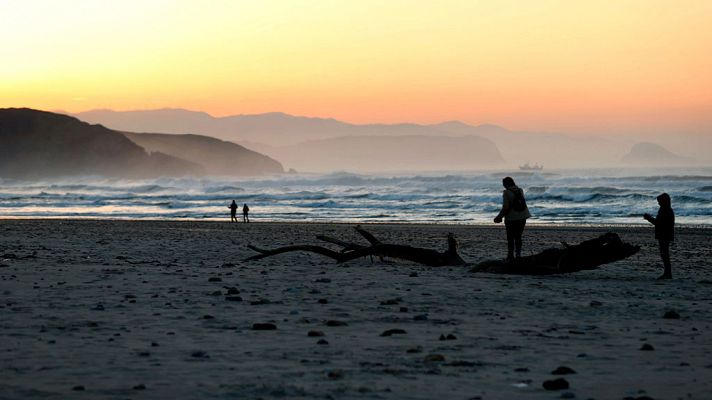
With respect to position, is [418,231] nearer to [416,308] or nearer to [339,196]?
[416,308]

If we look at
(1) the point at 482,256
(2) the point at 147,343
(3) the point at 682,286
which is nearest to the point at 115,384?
(2) the point at 147,343

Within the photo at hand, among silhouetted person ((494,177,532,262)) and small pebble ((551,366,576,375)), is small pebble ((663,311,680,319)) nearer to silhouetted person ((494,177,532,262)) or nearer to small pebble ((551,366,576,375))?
small pebble ((551,366,576,375))

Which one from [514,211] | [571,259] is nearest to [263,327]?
[571,259]

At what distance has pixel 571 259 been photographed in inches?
507

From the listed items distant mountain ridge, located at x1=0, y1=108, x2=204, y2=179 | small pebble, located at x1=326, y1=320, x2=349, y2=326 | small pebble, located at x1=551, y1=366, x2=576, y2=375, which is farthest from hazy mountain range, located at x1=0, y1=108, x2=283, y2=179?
small pebble, located at x1=551, y1=366, x2=576, y2=375

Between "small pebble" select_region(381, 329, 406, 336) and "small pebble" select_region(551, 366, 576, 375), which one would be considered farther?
"small pebble" select_region(381, 329, 406, 336)

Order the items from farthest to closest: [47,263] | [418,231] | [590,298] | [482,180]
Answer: [482,180] → [418,231] → [47,263] → [590,298]

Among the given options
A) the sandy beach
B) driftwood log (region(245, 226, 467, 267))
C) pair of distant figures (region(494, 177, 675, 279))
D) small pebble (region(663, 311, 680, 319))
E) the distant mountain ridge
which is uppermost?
the distant mountain ridge

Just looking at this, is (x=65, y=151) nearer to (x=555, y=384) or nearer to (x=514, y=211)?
(x=514, y=211)

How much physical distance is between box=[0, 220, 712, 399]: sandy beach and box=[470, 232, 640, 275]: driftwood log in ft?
1.04

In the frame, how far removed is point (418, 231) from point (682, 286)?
17.0 metres

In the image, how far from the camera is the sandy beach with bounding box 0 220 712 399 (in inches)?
226

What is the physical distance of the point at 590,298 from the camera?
10.5 meters

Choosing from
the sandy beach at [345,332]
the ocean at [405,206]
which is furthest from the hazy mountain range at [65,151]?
the sandy beach at [345,332]
